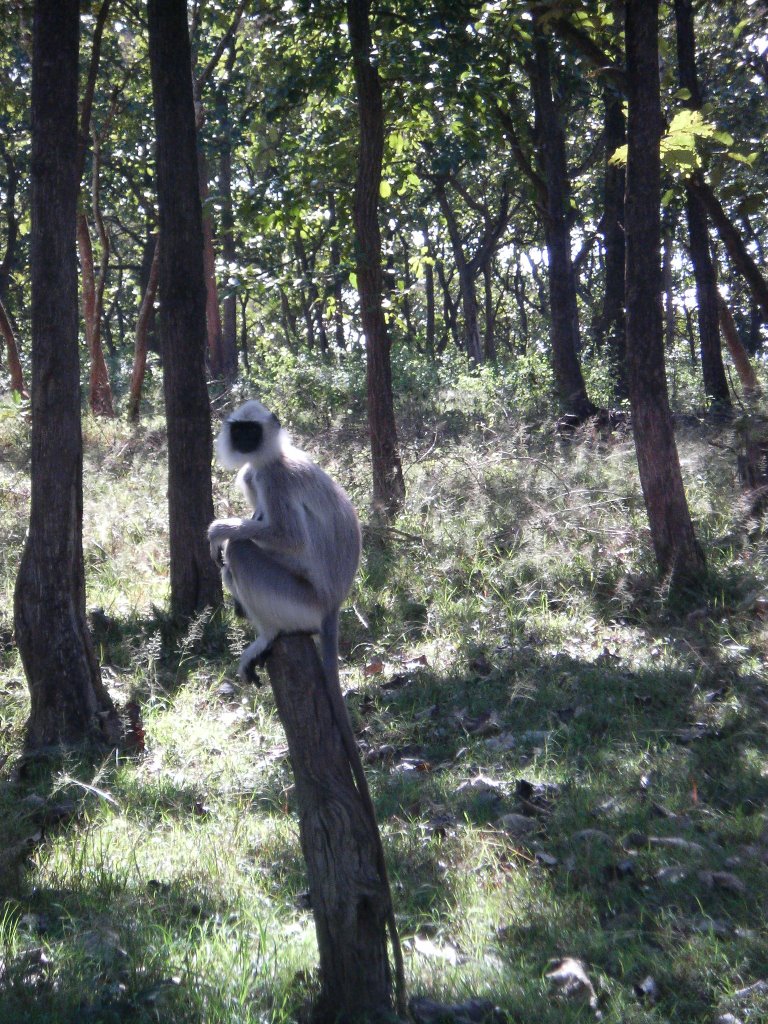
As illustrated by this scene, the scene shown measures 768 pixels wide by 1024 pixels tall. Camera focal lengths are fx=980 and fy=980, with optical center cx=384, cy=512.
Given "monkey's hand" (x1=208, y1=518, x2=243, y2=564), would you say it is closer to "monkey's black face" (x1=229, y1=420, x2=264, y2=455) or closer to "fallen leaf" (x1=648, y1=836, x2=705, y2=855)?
"monkey's black face" (x1=229, y1=420, x2=264, y2=455)

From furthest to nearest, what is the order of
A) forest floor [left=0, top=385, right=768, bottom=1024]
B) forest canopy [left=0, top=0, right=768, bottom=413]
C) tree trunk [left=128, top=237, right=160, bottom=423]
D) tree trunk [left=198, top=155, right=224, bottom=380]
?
1. tree trunk [left=198, top=155, right=224, bottom=380]
2. tree trunk [left=128, top=237, right=160, bottom=423]
3. forest canopy [left=0, top=0, right=768, bottom=413]
4. forest floor [left=0, top=385, right=768, bottom=1024]

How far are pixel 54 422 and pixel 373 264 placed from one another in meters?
4.59

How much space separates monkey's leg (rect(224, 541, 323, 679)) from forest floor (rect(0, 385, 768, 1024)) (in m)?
1.03

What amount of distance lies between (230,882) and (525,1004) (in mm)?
1452

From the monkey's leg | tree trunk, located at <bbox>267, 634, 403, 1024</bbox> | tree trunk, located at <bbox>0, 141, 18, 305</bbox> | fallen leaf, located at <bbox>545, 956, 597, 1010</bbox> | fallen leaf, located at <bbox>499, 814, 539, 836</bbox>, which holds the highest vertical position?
tree trunk, located at <bbox>0, 141, 18, 305</bbox>

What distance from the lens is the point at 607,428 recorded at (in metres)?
12.0

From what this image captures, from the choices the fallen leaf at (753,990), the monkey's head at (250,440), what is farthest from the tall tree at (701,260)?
the fallen leaf at (753,990)

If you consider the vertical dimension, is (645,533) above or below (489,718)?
above

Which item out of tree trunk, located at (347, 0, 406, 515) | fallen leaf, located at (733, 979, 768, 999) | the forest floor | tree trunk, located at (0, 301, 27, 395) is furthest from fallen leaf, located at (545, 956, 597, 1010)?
tree trunk, located at (0, 301, 27, 395)

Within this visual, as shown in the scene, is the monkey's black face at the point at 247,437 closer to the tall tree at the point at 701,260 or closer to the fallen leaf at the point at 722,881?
the fallen leaf at the point at 722,881

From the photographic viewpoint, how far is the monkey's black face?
475 cm

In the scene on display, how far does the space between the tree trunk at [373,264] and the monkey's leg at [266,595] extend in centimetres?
478

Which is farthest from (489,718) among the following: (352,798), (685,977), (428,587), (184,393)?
(184,393)

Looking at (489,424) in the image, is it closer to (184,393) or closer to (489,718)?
(184,393)
